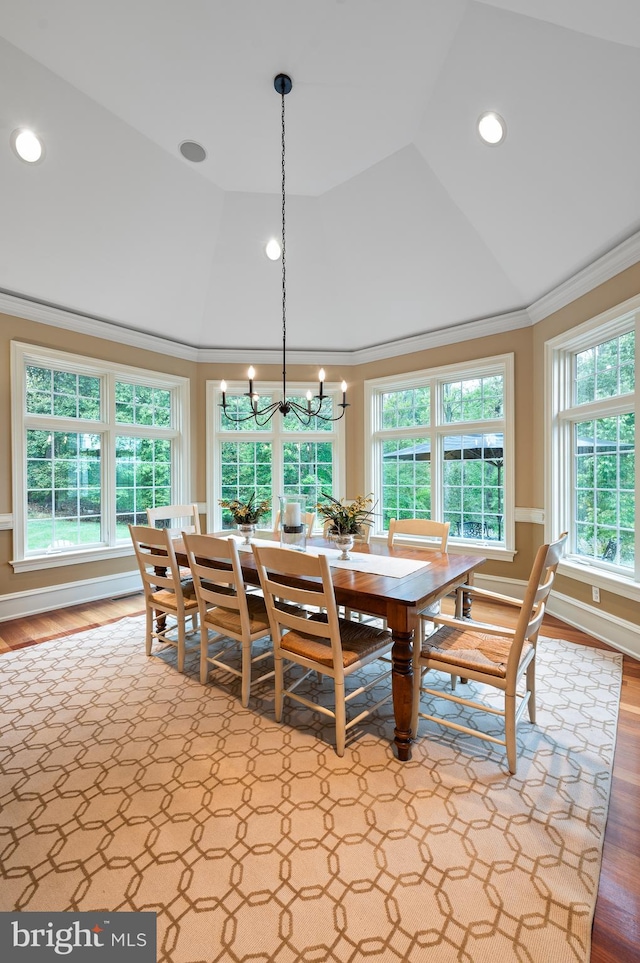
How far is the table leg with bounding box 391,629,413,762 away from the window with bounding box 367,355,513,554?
2.85 m

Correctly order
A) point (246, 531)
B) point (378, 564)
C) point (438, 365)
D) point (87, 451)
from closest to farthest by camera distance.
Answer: point (378, 564), point (246, 531), point (87, 451), point (438, 365)

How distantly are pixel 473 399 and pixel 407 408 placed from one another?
845mm

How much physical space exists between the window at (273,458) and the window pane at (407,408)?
2.17ft

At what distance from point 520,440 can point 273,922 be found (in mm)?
4154

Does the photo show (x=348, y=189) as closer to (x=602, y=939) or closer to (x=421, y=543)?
(x=421, y=543)

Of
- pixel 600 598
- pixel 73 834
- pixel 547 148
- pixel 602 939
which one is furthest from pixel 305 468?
pixel 602 939

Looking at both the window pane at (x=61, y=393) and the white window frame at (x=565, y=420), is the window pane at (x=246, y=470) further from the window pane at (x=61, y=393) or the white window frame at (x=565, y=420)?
the white window frame at (x=565, y=420)

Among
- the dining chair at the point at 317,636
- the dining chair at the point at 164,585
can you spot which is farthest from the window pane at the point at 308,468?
the dining chair at the point at 317,636

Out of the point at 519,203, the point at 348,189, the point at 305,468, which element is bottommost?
the point at 305,468

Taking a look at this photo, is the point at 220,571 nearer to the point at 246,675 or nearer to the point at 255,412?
the point at 246,675

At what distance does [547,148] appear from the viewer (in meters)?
2.83

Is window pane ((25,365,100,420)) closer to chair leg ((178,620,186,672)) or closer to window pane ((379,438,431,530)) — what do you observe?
chair leg ((178,620,186,672))

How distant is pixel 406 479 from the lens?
529 cm

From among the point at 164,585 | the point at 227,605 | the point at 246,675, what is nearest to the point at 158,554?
the point at 164,585
